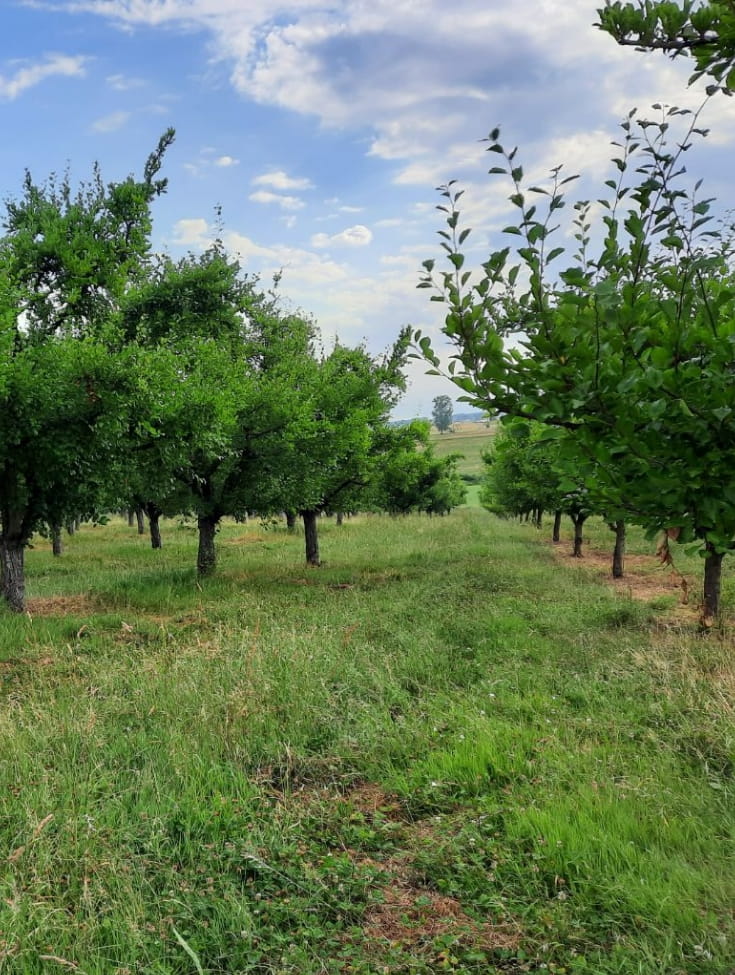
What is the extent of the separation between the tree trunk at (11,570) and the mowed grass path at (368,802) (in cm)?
207

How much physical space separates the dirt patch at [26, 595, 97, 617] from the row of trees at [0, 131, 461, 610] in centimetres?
70

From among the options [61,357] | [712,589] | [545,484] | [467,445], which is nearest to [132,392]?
[61,357]

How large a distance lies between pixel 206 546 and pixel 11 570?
6.50m

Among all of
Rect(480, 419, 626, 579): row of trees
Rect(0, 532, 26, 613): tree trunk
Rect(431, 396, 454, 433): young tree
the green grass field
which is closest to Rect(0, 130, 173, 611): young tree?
Rect(0, 532, 26, 613): tree trunk

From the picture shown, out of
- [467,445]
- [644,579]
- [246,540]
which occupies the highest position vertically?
[467,445]

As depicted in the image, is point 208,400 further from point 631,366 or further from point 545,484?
point 545,484

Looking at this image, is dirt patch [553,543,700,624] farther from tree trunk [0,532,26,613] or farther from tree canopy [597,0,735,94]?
tree trunk [0,532,26,613]

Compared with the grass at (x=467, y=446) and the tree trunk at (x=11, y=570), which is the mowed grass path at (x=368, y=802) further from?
the grass at (x=467, y=446)

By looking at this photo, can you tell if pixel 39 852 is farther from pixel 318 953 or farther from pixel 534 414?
pixel 534 414

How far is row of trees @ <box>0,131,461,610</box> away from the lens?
34.3ft

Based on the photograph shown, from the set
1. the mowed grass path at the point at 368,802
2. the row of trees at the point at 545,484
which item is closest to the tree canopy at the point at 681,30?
the row of trees at the point at 545,484

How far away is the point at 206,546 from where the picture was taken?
17.9 m

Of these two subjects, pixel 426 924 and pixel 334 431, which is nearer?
pixel 426 924

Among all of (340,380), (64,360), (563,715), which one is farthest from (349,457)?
(563,715)
